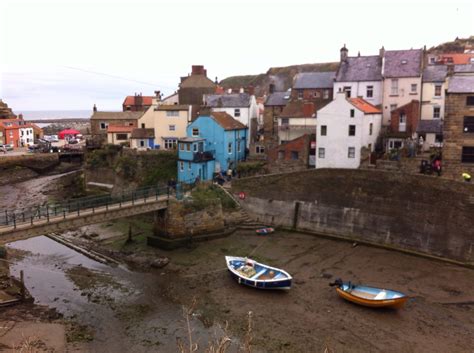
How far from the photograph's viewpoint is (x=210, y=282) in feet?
82.9

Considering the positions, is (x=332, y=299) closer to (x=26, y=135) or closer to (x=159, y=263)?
(x=159, y=263)

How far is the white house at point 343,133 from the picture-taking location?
3581cm

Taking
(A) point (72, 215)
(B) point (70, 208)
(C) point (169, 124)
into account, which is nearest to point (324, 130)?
(C) point (169, 124)

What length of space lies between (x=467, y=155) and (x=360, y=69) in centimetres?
1675

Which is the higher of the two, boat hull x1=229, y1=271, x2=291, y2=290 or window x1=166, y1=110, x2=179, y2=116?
window x1=166, y1=110, x2=179, y2=116

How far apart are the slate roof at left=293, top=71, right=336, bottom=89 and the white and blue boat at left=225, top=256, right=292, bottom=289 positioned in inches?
1057

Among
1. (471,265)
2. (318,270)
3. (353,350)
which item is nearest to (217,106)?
(318,270)

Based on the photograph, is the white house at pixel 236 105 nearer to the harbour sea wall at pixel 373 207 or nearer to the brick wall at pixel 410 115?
the harbour sea wall at pixel 373 207

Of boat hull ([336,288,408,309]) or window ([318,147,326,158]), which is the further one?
window ([318,147,326,158])

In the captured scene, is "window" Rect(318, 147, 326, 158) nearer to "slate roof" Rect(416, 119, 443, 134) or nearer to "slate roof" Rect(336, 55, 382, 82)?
"slate roof" Rect(416, 119, 443, 134)

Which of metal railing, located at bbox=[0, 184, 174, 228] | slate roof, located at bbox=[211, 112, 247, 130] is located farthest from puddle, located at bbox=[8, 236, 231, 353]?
slate roof, located at bbox=[211, 112, 247, 130]

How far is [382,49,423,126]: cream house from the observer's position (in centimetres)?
4116

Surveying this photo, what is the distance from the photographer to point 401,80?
137 feet

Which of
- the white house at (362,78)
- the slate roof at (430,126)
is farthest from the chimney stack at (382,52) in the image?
the slate roof at (430,126)
